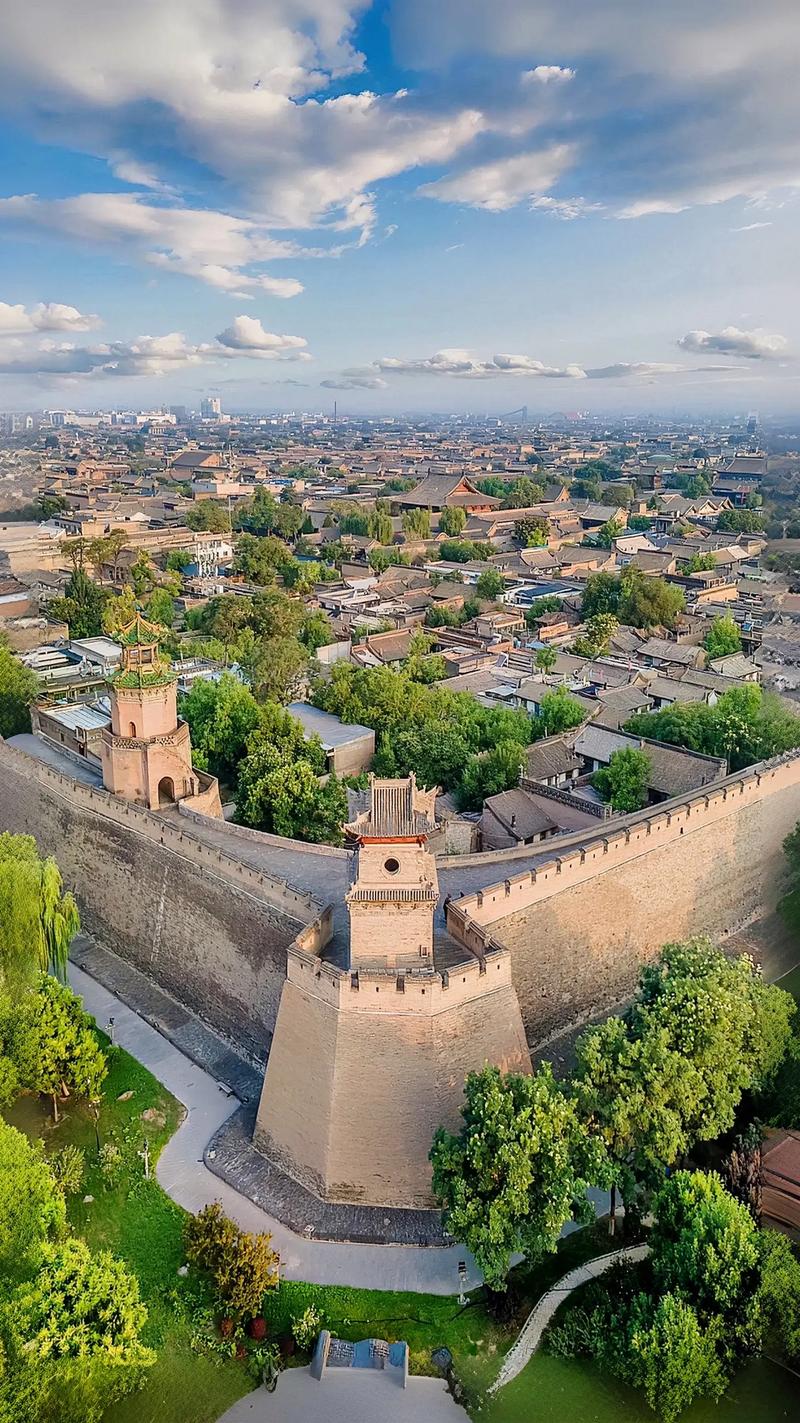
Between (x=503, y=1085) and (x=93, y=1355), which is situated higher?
(x=503, y=1085)

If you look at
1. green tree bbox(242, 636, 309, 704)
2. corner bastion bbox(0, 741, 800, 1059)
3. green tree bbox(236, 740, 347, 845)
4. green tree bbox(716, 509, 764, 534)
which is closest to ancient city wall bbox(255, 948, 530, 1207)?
corner bastion bbox(0, 741, 800, 1059)

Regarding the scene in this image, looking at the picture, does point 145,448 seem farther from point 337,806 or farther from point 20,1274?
point 20,1274

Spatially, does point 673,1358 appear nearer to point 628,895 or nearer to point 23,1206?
point 23,1206

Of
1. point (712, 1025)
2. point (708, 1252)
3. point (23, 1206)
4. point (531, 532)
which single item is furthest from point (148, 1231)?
point (531, 532)

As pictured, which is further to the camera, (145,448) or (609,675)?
(145,448)

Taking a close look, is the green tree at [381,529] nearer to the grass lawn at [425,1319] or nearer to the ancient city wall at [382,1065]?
the ancient city wall at [382,1065]

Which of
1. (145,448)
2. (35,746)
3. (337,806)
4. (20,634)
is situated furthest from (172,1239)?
(145,448)
